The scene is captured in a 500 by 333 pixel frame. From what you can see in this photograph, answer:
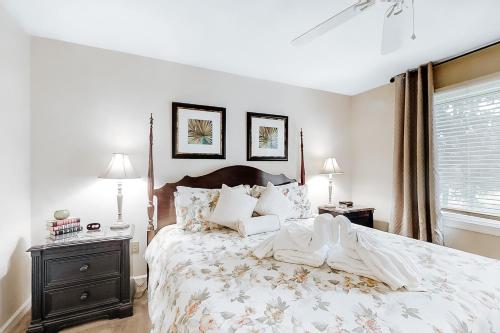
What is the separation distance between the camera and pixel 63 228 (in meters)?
2.08

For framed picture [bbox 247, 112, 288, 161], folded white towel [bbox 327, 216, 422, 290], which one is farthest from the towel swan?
framed picture [bbox 247, 112, 288, 161]

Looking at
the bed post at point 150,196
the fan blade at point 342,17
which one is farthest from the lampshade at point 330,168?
the bed post at point 150,196

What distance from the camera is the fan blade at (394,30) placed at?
1.46 metres

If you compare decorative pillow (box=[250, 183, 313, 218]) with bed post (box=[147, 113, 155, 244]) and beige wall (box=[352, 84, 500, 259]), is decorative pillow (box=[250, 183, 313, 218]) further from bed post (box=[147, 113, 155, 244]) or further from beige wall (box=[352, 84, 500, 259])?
beige wall (box=[352, 84, 500, 259])

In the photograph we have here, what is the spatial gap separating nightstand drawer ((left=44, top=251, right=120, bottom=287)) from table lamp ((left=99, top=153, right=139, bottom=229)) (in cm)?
32

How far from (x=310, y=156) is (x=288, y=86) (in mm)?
1030

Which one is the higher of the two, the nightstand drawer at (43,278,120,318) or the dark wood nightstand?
the dark wood nightstand

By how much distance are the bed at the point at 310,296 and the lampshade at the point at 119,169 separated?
2.94 feet

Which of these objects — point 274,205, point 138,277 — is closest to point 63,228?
point 138,277

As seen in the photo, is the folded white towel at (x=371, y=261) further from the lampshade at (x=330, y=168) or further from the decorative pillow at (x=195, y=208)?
the lampshade at (x=330, y=168)

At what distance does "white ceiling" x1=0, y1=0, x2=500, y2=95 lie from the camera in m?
1.86

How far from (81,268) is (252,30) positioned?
7.78ft

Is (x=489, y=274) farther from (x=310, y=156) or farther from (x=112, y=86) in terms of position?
(x=112, y=86)

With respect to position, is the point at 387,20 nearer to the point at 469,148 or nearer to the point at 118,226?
the point at 469,148
